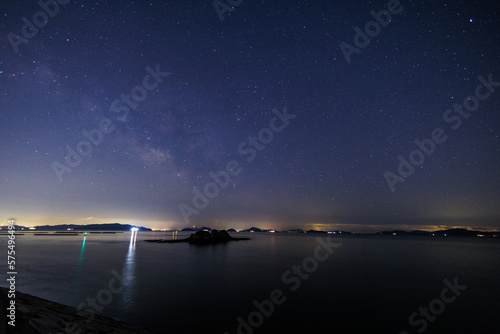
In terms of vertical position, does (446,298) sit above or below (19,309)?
below

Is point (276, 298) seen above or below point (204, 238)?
below

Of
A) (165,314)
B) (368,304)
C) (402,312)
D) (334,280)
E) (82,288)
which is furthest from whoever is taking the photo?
(334,280)

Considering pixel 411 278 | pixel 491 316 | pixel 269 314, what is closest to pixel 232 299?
pixel 269 314

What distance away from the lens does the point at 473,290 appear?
23.3 m

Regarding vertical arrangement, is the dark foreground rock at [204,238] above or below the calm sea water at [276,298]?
above

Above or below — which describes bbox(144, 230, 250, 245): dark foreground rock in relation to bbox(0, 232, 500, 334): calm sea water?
above

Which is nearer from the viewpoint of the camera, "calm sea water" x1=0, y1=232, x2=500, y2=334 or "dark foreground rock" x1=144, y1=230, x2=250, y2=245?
"calm sea water" x1=0, y1=232, x2=500, y2=334

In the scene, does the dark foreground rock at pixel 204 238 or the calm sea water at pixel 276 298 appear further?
the dark foreground rock at pixel 204 238

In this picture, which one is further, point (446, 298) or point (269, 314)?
point (446, 298)

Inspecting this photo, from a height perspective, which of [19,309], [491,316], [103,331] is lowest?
[491,316]

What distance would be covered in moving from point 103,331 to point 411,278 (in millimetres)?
30728

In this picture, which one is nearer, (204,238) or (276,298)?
(276,298)

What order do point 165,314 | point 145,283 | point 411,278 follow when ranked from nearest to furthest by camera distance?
point 165,314 → point 145,283 → point 411,278

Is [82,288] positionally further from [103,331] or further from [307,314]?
[307,314]
